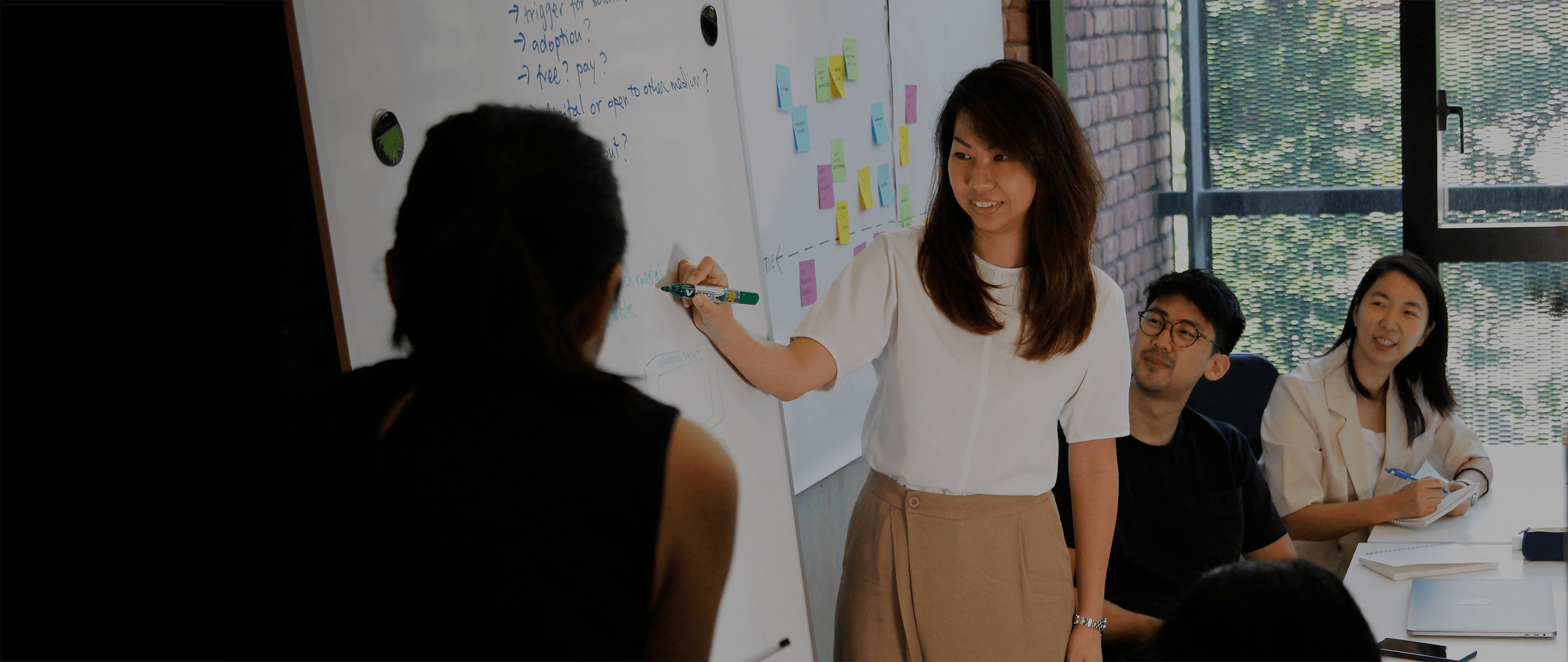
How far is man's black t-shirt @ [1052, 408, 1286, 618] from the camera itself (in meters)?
2.25

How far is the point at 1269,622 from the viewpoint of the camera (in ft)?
4.09

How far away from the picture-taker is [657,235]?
4.58 ft

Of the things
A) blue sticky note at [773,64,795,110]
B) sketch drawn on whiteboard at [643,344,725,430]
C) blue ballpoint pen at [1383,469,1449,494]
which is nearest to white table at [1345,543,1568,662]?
blue ballpoint pen at [1383,469,1449,494]

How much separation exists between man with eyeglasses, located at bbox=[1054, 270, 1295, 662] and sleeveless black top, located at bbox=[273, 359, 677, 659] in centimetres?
127

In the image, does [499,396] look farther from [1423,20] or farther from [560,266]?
[1423,20]

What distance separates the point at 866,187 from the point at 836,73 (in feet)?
0.88

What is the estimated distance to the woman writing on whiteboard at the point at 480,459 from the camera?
106 cm

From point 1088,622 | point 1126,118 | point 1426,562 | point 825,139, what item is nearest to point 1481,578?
point 1426,562

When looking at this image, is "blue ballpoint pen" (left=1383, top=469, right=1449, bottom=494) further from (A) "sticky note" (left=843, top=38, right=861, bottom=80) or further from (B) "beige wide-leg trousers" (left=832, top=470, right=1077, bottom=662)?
(A) "sticky note" (left=843, top=38, right=861, bottom=80)

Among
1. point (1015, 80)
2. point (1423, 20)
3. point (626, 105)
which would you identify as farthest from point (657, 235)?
point (1423, 20)

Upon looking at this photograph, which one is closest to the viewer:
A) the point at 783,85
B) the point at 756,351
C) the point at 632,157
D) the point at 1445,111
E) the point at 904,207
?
the point at 632,157

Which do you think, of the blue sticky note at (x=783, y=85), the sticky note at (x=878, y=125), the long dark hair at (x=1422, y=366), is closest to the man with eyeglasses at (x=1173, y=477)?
the long dark hair at (x=1422, y=366)

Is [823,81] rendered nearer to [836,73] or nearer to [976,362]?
[836,73]

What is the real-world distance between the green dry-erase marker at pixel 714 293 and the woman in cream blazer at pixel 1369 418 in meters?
1.62
